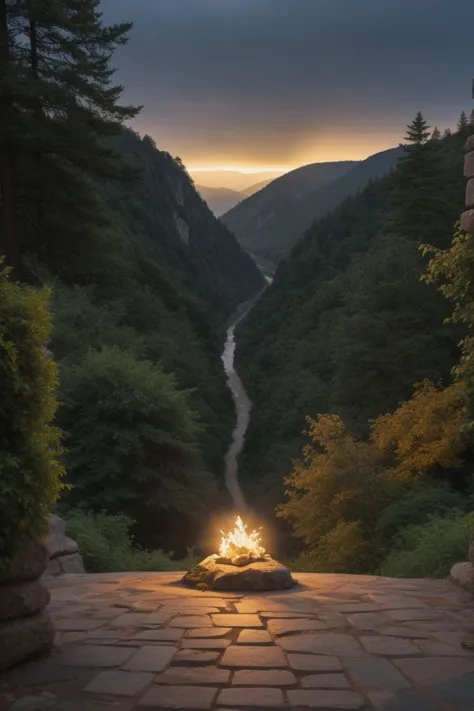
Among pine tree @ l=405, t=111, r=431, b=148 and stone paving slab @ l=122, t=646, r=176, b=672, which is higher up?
pine tree @ l=405, t=111, r=431, b=148

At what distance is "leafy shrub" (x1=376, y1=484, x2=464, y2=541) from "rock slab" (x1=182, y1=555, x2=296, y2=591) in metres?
6.76

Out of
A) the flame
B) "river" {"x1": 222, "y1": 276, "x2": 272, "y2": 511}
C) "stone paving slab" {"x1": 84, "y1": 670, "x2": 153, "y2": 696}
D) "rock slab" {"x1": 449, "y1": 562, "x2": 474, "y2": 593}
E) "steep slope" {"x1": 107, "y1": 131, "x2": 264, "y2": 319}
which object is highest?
"steep slope" {"x1": 107, "y1": 131, "x2": 264, "y2": 319}

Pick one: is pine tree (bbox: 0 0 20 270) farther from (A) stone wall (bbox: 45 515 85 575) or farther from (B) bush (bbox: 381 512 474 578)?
(B) bush (bbox: 381 512 474 578)

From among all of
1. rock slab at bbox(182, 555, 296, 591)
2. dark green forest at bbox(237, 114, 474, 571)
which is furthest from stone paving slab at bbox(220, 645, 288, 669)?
dark green forest at bbox(237, 114, 474, 571)

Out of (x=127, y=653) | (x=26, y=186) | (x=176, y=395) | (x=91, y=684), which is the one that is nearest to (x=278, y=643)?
(x=127, y=653)

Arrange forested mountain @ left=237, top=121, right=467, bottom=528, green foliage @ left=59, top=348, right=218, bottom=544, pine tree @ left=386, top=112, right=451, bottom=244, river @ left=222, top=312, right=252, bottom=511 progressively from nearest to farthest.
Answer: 1. green foliage @ left=59, top=348, right=218, bottom=544
2. forested mountain @ left=237, top=121, right=467, bottom=528
3. pine tree @ left=386, top=112, right=451, bottom=244
4. river @ left=222, top=312, right=252, bottom=511

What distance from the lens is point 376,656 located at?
14.3ft

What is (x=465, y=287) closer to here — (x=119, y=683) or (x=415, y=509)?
(x=119, y=683)

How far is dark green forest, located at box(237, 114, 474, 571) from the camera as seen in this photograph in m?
22.8

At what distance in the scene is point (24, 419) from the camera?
4.05m

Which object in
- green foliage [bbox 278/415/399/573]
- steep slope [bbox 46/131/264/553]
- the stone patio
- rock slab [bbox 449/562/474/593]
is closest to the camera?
the stone patio

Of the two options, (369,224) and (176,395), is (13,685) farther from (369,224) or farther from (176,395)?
(369,224)

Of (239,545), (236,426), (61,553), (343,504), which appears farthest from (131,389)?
(236,426)

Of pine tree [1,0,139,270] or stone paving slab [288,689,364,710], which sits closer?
stone paving slab [288,689,364,710]
